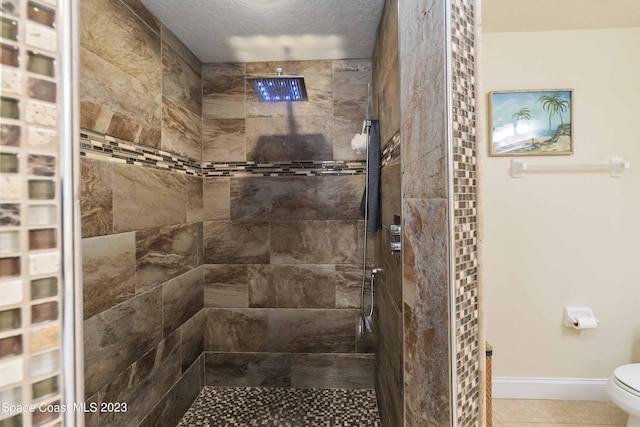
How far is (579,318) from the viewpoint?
1.74m

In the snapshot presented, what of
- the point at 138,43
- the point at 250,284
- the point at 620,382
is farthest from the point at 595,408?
the point at 138,43

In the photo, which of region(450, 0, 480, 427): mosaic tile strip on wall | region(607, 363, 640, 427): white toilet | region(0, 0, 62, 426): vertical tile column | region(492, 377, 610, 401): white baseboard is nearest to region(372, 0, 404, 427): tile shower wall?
region(450, 0, 480, 427): mosaic tile strip on wall

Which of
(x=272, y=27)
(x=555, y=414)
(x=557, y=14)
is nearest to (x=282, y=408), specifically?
(x=555, y=414)

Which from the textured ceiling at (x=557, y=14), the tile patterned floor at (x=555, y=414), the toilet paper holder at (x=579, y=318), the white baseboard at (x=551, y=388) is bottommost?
the tile patterned floor at (x=555, y=414)

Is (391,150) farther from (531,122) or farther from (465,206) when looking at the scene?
(531,122)

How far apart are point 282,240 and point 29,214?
1.73 m

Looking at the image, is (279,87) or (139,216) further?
(279,87)

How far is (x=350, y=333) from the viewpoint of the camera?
6.55ft

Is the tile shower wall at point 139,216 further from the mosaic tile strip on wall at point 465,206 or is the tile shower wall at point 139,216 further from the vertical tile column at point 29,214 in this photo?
the mosaic tile strip on wall at point 465,206

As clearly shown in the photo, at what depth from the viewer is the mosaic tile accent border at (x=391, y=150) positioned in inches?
46.3

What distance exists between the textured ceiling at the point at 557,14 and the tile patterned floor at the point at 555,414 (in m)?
2.44

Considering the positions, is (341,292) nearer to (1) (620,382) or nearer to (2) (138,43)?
(1) (620,382)

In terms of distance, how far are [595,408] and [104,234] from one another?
3.01 m

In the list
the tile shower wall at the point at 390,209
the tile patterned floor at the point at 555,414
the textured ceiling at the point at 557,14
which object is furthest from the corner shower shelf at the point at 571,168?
the tile patterned floor at the point at 555,414
